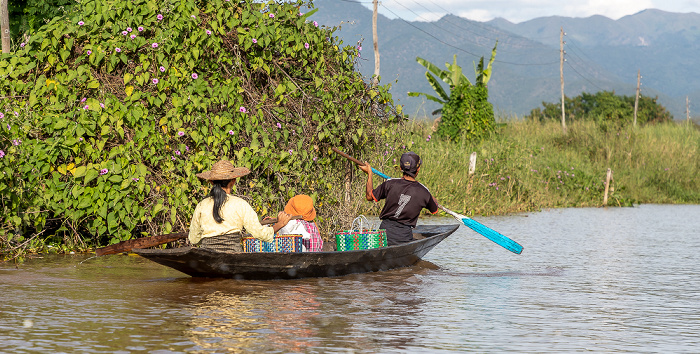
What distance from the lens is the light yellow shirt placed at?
29.7 feet

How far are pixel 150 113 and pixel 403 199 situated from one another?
3.46 meters

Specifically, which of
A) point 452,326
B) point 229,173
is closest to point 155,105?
point 229,173

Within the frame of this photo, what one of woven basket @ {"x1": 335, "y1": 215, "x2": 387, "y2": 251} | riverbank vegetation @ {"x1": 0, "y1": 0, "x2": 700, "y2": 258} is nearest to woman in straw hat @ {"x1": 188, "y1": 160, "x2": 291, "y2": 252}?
woven basket @ {"x1": 335, "y1": 215, "x2": 387, "y2": 251}

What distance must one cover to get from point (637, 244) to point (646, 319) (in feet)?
25.7

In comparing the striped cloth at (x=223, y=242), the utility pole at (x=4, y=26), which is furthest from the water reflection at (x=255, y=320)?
the utility pole at (x=4, y=26)

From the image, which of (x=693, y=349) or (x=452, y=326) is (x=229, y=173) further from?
(x=693, y=349)

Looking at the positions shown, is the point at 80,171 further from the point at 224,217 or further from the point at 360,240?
the point at 360,240

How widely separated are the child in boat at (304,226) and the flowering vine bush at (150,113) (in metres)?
1.09

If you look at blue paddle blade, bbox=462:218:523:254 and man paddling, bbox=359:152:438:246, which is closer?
man paddling, bbox=359:152:438:246

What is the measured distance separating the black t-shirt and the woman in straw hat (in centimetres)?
221

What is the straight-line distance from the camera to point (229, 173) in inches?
354

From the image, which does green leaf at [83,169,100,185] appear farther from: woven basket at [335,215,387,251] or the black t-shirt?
the black t-shirt

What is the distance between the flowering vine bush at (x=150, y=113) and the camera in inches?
420

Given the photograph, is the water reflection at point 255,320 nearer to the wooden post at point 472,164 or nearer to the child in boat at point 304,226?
the child in boat at point 304,226
